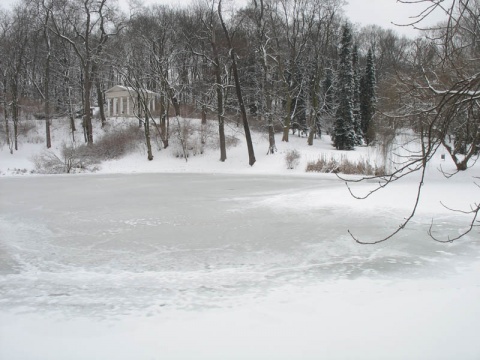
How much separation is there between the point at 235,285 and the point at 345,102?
33979 mm

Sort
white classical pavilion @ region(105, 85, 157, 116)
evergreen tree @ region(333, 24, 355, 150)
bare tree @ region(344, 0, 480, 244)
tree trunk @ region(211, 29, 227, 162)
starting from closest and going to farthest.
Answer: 1. bare tree @ region(344, 0, 480, 244)
2. tree trunk @ region(211, 29, 227, 162)
3. evergreen tree @ region(333, 24, 355, 150)
4. white classical pavilion @ region(105, 85, 157, 116)

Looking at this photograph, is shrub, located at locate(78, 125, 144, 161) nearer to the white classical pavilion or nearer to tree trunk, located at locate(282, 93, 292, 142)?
the white classical pavilion

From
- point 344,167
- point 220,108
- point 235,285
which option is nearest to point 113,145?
point 220,108

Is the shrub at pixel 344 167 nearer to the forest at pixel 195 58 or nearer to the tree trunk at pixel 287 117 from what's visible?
the forest at pixel 195 58

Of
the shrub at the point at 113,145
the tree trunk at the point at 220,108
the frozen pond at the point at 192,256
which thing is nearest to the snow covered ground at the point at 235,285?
the frozen pond at the point at 192,256

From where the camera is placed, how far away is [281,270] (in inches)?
225

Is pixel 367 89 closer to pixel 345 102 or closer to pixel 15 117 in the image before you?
pixel 345 102

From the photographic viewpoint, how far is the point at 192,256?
6.45 m

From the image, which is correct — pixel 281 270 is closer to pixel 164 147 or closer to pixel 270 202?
pixel 270 202

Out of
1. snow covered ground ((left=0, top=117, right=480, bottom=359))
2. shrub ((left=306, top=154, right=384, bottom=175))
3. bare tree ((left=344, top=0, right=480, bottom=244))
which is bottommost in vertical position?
snow covered ground ((left=0, top=117, right=480, bottom=359))

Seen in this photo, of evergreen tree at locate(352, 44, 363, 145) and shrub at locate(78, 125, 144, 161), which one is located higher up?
evergreen tree at locate(352, 44, 363, 145)

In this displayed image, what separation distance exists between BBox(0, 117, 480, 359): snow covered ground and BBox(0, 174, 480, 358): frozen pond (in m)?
0.03

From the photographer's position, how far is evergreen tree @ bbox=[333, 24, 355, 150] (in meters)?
35.2

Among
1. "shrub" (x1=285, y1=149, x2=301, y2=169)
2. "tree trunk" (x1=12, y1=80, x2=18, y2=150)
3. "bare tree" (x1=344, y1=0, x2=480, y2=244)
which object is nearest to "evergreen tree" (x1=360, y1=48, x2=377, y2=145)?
"shrub" (x1=285, y1=149, x2=301, y2=169)
